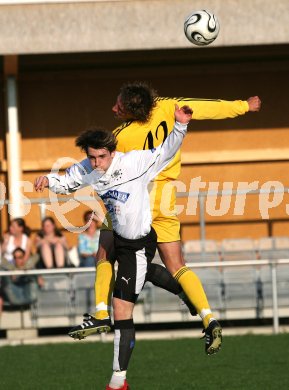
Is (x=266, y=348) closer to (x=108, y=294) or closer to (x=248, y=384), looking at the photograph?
(x=248, y=384)

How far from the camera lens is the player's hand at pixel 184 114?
24.7ft

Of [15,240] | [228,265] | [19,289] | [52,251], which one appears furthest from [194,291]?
[15,240]

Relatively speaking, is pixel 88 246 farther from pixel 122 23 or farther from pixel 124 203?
pixel 124 203

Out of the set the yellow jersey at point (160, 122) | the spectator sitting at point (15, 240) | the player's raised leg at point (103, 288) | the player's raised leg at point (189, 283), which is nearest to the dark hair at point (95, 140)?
the yellow jersey at point (160, 122)

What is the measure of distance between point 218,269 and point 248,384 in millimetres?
3591

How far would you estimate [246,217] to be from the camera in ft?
57.1

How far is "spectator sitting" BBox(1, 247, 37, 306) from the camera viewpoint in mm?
13180

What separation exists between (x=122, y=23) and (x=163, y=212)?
732cm

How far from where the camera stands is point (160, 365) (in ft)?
38.0

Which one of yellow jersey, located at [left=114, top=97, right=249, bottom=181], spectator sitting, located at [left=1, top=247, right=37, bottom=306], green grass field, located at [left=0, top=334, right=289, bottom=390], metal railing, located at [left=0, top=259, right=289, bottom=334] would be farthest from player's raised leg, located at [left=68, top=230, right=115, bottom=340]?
spectator sitting, located at [left=1, top=247, right=37, bottom=306]

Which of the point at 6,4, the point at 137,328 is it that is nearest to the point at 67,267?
the point at 137,328

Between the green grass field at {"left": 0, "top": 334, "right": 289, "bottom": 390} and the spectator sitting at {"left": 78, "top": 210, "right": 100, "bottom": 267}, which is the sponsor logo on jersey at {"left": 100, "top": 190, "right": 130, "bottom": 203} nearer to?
the green grass field at {"left": 0, "top": 334, "right": 289, "bottom": 390}

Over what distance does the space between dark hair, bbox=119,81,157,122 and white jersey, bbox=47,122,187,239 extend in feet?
1.18

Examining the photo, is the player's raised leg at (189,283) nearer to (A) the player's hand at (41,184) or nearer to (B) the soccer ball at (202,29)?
(A) the player's hand at (41,184)
